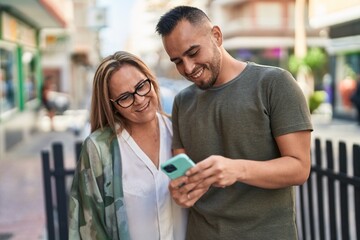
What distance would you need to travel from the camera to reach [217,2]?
43094 mm

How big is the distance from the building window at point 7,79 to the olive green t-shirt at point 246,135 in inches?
429

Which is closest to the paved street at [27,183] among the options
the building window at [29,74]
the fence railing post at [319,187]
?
the building window at [29,74]

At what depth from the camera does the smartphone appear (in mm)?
1518

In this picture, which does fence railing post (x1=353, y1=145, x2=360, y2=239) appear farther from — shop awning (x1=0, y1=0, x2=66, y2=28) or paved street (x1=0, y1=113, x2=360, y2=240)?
shop awning (x1=0, y1=0, x2=66, y2=28)

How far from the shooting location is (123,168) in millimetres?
1998

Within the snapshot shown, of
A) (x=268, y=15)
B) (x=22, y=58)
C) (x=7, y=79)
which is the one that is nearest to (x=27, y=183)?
(x=7, y=79)

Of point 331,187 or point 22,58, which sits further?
point 22,58

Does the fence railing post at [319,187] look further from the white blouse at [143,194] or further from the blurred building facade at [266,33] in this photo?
the blurred building facade at [266,33]

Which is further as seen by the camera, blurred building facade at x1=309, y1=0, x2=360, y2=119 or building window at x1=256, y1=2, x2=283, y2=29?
building window at x1=256, y1=2, x2=283, y2=29

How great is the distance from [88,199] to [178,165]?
55 cm

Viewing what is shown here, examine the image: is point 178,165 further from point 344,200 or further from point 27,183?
point 27,183

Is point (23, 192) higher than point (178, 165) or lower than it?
lower

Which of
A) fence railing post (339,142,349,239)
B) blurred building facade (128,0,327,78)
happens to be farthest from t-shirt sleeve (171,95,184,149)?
blurred building facade (128,0,327,78)

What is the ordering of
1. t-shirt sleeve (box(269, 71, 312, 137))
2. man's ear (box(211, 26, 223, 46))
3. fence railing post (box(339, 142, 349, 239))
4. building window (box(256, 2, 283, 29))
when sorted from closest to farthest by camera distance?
t-shirt sleeve (box(269, 71, 312, 137)) → man's ear (box(211, 26, 223, 46)) → fence railing post (box(339, 142, 349, 239)) → building window (box(256, 2, 283, 29))
